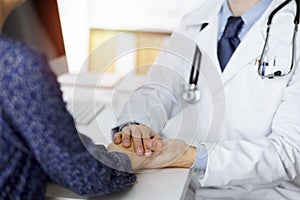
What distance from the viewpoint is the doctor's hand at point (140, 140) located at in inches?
37.9

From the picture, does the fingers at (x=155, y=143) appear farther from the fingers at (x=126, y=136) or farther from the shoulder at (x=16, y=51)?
the shoulder at (x=16, y=51)

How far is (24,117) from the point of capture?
2.02 feet

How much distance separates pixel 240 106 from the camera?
1.27 metres

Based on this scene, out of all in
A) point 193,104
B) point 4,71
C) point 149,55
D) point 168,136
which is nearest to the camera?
point 4,71

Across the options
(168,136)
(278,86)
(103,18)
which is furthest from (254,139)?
(103,18)

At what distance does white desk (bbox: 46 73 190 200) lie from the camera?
2.61 feet

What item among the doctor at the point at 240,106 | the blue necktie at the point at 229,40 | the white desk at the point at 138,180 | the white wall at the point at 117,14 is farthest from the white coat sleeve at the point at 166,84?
the white wall at the point at 117,14

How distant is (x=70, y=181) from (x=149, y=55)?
1.80 ft

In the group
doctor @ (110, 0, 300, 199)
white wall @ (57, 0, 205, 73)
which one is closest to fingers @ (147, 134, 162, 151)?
doctor @ (110, 0, 300, 199)

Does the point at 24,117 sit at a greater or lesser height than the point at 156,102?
greater

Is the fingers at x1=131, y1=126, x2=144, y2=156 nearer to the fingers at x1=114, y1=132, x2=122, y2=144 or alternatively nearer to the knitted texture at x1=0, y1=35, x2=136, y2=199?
the fingers at x1=114, y1=132, x2=122, y2=144

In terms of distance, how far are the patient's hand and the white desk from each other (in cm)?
2

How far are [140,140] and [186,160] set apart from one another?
0.12 metres

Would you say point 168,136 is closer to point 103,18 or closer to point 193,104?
point 193,104
